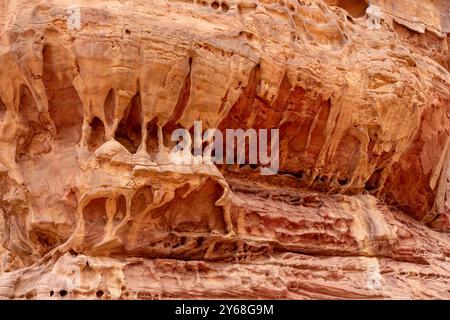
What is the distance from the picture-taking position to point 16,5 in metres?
7.79

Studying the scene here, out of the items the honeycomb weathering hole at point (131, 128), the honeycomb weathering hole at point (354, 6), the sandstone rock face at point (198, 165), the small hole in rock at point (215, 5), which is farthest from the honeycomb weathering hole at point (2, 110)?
the honeycomb weathering hole at point (354, 6)

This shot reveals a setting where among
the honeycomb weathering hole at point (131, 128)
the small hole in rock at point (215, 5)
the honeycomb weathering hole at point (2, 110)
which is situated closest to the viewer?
the honeycomb weathering hole at point (131, 128)

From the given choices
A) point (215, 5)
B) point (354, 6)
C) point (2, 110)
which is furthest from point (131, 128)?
point (354, 6)

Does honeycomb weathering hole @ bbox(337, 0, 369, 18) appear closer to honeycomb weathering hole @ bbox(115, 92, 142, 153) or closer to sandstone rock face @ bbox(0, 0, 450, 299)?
sandstone rock face @ bbox(0, 0, 450, 299)

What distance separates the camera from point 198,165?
7.68m

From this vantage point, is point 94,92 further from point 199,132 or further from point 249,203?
point 249,203

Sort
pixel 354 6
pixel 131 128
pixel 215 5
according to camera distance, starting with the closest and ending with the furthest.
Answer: pixel 131 128
pixel 215 5
pixel 354 6

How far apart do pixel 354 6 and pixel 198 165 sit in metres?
4.44

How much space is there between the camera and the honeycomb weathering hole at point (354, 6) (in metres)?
10.8

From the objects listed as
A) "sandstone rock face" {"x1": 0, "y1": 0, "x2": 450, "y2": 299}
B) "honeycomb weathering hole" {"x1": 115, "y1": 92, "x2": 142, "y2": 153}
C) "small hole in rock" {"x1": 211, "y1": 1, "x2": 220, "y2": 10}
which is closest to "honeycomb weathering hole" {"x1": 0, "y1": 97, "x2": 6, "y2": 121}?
"sandstone rock face" {"x1": 0, "y1": 0, "x2": 450, "y2": 299}

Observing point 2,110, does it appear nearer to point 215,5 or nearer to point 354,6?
point 215,5

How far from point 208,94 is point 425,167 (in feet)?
13.3

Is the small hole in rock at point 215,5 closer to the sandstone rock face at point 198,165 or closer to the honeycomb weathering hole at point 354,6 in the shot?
the sandstone rock face at point 198,165

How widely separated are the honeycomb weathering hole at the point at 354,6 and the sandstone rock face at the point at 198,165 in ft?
3.60
